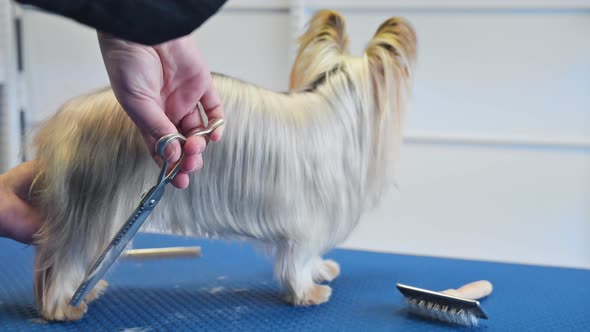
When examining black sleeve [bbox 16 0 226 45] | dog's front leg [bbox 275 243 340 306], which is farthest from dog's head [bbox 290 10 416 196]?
black sleeve [bbox 16 0 226 45]

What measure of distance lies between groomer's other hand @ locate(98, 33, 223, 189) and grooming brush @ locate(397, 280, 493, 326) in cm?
37

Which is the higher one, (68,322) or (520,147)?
(520,147)

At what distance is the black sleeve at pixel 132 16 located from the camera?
43 centimetres

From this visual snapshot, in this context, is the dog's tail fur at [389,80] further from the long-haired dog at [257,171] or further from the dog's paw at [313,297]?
the dog's paw at [313,297]

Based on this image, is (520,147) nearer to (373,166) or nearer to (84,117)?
(373,166)

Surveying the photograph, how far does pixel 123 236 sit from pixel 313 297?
326mm

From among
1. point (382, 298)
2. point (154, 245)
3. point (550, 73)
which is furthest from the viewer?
point (550, 73)

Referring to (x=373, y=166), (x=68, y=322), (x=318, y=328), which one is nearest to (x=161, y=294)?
(x=68, y=322)

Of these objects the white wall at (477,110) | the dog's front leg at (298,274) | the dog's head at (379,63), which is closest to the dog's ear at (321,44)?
the dog's head at (379,63)

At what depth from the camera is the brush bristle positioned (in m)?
0.75

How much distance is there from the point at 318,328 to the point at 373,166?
0.28m

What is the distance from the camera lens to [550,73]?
1589 millimetres

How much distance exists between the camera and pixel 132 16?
1.43ft

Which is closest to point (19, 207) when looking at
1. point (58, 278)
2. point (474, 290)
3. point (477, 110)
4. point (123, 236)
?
point (58, 278)
